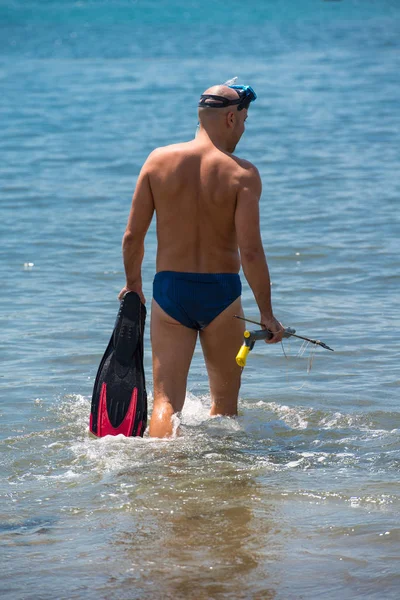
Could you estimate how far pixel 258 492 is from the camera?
466 cm

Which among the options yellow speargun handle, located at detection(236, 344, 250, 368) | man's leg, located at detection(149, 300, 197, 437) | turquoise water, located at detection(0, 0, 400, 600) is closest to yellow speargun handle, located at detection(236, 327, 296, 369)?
yellow speargun handle, located at detection(236, 344, 250, 368)

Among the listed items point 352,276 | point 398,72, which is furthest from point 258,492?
point 398,72

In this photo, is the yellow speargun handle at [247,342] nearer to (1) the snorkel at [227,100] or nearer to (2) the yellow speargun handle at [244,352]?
(2) the yellow speargun handle at [244,352]

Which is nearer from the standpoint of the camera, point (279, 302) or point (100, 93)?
point (279, 302)

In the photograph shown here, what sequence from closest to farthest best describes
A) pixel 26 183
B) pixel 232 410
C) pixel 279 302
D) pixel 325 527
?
pixel 325 527, pixel 232 410, pixel 279 302, pixel 26 183

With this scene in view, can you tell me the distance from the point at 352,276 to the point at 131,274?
4.44 metres

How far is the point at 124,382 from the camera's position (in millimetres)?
5523

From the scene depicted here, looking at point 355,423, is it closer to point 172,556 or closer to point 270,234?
point 172,556

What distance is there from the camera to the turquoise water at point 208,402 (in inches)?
157

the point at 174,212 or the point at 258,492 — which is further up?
the point at 174,212

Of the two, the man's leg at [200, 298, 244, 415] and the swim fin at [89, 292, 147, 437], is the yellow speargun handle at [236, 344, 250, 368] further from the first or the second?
the swim fin at [89, 292, 147, 437]

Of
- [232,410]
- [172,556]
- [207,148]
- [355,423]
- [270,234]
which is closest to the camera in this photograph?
[172,556]

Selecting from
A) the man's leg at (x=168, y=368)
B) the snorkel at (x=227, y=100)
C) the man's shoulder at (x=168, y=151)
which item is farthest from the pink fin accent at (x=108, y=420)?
the snorkel at (x=227, y=100)

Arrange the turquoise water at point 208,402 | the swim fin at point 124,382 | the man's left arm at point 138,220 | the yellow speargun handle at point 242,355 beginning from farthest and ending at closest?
1. the swim fin at point 124,382
2. the man's left arm at point 138,220
3. the yellow speargun handle at point 242,355
4. the turquoise water at point 208,402
